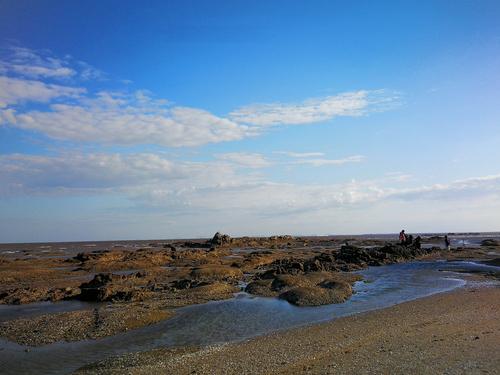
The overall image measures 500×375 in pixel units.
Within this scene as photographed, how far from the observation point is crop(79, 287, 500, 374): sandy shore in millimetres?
10844

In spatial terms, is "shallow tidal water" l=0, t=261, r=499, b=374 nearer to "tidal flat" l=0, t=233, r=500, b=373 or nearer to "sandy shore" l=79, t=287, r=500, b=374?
"tidal flat" l=0, t=233, r=500, b=373

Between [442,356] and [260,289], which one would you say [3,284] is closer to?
[260,289]

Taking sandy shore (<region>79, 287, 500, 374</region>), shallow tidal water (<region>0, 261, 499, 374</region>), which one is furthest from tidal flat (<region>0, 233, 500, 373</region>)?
sandy shore (<region>79, 287, 500, 374</region>)

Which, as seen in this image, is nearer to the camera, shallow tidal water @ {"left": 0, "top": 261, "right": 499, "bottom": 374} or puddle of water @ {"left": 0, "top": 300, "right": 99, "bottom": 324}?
shallow tidal water @ {"left": 0, "top": 261, "right": 499, "bottom": 374}

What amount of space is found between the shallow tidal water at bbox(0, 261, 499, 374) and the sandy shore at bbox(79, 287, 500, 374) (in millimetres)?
1166

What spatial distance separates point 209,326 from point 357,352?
6879 millimetres

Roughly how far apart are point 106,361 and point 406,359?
866cm

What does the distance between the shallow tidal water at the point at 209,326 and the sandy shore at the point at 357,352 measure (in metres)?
1.17

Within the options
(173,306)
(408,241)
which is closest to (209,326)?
(173,306)

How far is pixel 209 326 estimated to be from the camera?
56.0ft

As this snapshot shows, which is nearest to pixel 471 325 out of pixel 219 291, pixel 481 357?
pixel 481 357

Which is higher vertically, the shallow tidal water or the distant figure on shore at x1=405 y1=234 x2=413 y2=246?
the distant figure on shore at x1=405 y1=234 x2=413 y2=246

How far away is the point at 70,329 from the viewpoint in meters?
16.5

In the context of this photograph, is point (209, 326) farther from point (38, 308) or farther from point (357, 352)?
point (38, 308)
